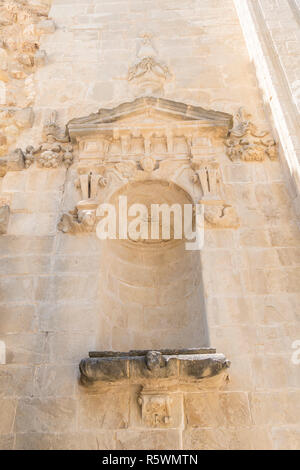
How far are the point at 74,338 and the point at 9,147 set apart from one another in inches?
124

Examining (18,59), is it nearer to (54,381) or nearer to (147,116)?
(147,116)

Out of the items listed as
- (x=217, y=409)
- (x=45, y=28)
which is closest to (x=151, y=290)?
(x=217, y=409)

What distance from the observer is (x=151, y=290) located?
5270 mm

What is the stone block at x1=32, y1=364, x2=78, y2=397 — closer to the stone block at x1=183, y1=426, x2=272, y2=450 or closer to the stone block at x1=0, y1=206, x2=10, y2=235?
the stone block at x1=183, y1=426, x2=272, y2=450

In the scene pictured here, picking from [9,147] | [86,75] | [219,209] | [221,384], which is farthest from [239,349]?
[86,75]

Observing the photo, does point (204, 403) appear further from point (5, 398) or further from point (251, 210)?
A: point (251, 210)

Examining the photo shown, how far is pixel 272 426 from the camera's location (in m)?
3.59

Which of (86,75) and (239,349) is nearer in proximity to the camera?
(239,349)

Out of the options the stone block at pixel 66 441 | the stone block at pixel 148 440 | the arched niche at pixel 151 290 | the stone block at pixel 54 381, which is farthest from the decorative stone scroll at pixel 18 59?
the stone block at pixel 148 440

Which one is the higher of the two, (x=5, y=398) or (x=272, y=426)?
(x=5, y=398)

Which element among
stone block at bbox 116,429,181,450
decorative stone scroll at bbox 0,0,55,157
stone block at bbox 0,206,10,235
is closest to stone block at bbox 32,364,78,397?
stone block at bbox 116,429,181,450

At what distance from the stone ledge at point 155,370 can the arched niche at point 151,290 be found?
448mm

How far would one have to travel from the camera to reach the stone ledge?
143 inches

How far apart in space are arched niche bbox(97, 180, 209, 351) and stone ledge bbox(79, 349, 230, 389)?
0.45 metres
